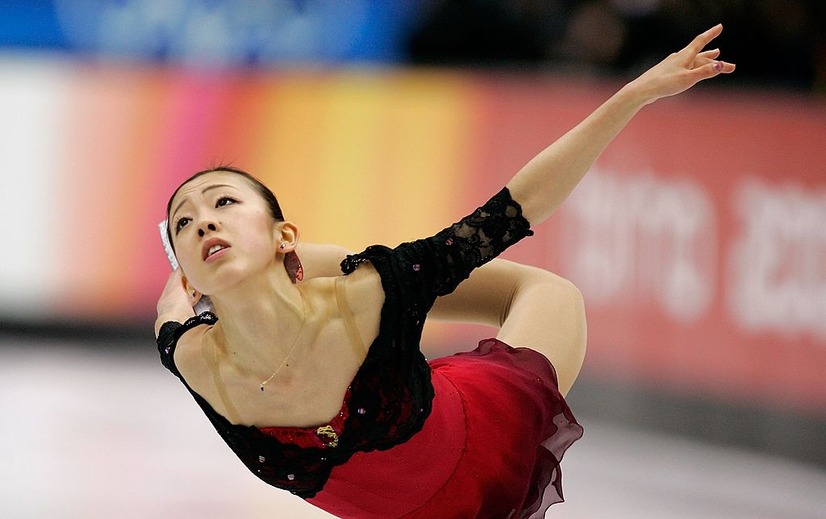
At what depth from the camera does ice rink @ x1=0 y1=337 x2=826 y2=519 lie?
14.4 ft

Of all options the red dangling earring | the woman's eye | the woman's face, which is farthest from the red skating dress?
the woman's eye

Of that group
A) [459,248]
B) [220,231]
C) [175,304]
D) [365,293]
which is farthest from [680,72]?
[175,304]

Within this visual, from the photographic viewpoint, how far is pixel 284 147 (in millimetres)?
7094

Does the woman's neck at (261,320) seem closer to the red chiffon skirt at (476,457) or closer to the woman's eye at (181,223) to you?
the woman's eye at (181,223)

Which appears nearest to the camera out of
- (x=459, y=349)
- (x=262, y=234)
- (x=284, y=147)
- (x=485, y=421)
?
(x=262, y=234)

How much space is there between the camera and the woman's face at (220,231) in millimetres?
2604

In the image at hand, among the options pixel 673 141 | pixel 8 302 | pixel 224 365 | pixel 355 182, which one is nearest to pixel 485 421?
pixel 224 365

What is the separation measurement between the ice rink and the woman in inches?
57.4

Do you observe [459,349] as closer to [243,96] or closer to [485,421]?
[243,96]

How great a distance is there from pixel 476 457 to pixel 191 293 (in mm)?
842

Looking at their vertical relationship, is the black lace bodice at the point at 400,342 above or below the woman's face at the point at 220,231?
below

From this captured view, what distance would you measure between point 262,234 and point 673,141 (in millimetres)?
3900

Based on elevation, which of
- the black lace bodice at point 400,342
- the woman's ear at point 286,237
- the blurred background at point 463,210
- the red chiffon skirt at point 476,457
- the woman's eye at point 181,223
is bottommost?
the red chiffon skirt at point 476,457

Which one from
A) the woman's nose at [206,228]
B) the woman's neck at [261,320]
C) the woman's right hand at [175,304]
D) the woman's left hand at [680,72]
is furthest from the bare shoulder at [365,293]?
the woman's left hand at [680,72]
